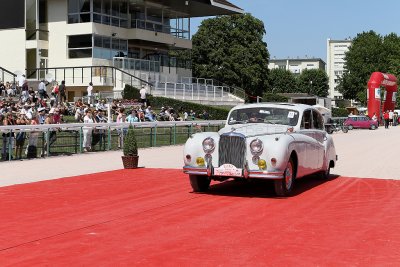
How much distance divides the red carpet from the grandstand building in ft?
103

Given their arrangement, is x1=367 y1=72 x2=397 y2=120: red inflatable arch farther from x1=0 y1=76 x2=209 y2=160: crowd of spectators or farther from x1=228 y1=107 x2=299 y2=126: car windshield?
x1=228 y1=107 x2=299 y2=126: car windshield

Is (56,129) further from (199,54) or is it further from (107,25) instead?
(199,54)

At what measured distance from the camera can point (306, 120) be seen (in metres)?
12.9

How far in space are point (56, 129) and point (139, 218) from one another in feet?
38.6

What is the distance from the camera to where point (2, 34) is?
156 feet

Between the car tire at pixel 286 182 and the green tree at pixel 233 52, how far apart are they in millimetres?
63043

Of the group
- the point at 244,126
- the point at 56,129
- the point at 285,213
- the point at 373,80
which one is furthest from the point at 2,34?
the point at 285,213

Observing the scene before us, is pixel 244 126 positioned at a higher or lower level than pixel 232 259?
higher

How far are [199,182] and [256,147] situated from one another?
1.44 metres

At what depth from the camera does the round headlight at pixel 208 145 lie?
11.0 meters

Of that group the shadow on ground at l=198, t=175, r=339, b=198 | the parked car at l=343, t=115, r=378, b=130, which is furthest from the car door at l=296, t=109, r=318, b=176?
the parked car at l=343, t=115, r=378, b=130

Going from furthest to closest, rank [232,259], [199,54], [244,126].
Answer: [199,54]
[244,126]
[232,259]

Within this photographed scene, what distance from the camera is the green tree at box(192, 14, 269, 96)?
74537mm

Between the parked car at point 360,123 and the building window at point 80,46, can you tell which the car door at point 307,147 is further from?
the parked car at point 360,123
